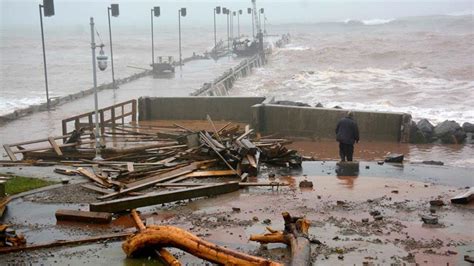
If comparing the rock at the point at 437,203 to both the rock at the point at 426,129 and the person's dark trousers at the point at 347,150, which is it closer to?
the person's dark trousers at the point at 347,150

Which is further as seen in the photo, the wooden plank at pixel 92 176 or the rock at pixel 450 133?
the rock at pixel 450 133

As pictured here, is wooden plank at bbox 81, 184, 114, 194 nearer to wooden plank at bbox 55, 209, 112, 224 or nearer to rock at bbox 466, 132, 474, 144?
wooden plank at bbox 55, 209, 112, 224

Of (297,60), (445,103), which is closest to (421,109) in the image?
(445,103)

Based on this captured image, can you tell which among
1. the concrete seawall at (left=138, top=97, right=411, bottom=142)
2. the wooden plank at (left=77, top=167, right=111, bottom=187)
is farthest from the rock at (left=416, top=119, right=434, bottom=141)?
the wooden plank at (left=77, top=167, right=111, bottom=187)

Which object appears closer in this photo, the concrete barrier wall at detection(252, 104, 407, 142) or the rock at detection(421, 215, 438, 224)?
the rock at detection(421, 215, 438, 224)

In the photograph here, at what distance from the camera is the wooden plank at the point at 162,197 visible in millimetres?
10984

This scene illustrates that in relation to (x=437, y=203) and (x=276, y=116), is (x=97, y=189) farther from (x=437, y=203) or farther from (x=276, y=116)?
(x=276, y=116)

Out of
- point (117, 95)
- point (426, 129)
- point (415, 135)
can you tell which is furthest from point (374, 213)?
point (117, 95)

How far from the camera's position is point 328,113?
21078mm

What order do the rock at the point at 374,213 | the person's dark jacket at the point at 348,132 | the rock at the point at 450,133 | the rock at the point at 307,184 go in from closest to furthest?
the rock at the point at 374,213 → the rock at the point at 307,184 → the person's dark jacket at the point at 348,132 → the rock at the point at 450,133

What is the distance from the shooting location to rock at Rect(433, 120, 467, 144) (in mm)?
21688

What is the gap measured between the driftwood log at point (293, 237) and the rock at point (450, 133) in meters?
14.4

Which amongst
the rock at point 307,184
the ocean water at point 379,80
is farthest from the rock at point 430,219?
the ocean water at point 379,80

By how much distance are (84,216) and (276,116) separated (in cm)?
1243
